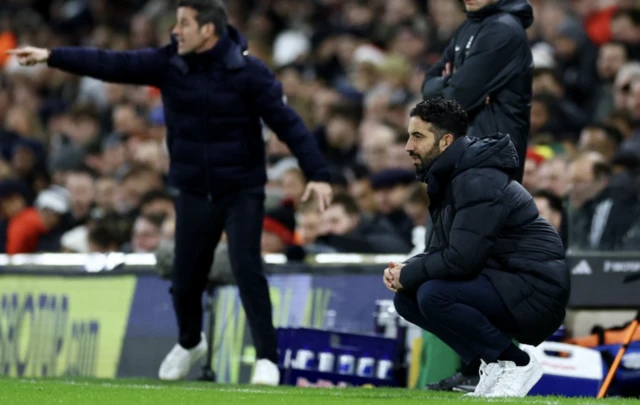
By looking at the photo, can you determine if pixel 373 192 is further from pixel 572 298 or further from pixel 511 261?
pixel 511 261

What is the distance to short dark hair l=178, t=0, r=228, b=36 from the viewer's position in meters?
9.65

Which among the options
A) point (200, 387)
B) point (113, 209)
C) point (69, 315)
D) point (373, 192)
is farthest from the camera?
point (113, 209)

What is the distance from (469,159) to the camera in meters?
8.12

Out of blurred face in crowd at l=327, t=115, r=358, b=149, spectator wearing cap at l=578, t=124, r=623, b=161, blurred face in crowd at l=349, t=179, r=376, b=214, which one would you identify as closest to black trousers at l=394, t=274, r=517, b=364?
spectator wearing cap at l=578, t=124, r=623, b=161

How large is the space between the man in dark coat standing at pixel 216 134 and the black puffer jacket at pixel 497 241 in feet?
5.06

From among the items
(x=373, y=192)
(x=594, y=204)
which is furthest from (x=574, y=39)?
(x=594, y=204)

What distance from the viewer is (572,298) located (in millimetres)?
10656

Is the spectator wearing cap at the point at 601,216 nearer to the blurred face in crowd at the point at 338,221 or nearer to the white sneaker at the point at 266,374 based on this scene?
the blurred face in crowd at the point at 338,221

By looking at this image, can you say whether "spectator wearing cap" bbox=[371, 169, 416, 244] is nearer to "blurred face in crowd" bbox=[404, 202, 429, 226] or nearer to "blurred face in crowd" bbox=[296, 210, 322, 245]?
"blurred face in crowd" bbox=[404, 202, 429, 226]

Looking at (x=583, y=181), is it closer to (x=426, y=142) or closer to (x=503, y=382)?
(x=426, y=142)

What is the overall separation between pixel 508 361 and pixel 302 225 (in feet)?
17.4

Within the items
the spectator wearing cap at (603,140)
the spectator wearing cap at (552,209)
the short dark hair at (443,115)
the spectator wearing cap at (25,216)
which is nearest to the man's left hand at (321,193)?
the short dark hair at (443,115)

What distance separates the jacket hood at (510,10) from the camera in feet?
30.0

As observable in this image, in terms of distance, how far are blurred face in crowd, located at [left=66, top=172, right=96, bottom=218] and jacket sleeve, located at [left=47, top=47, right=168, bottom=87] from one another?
656 cm
